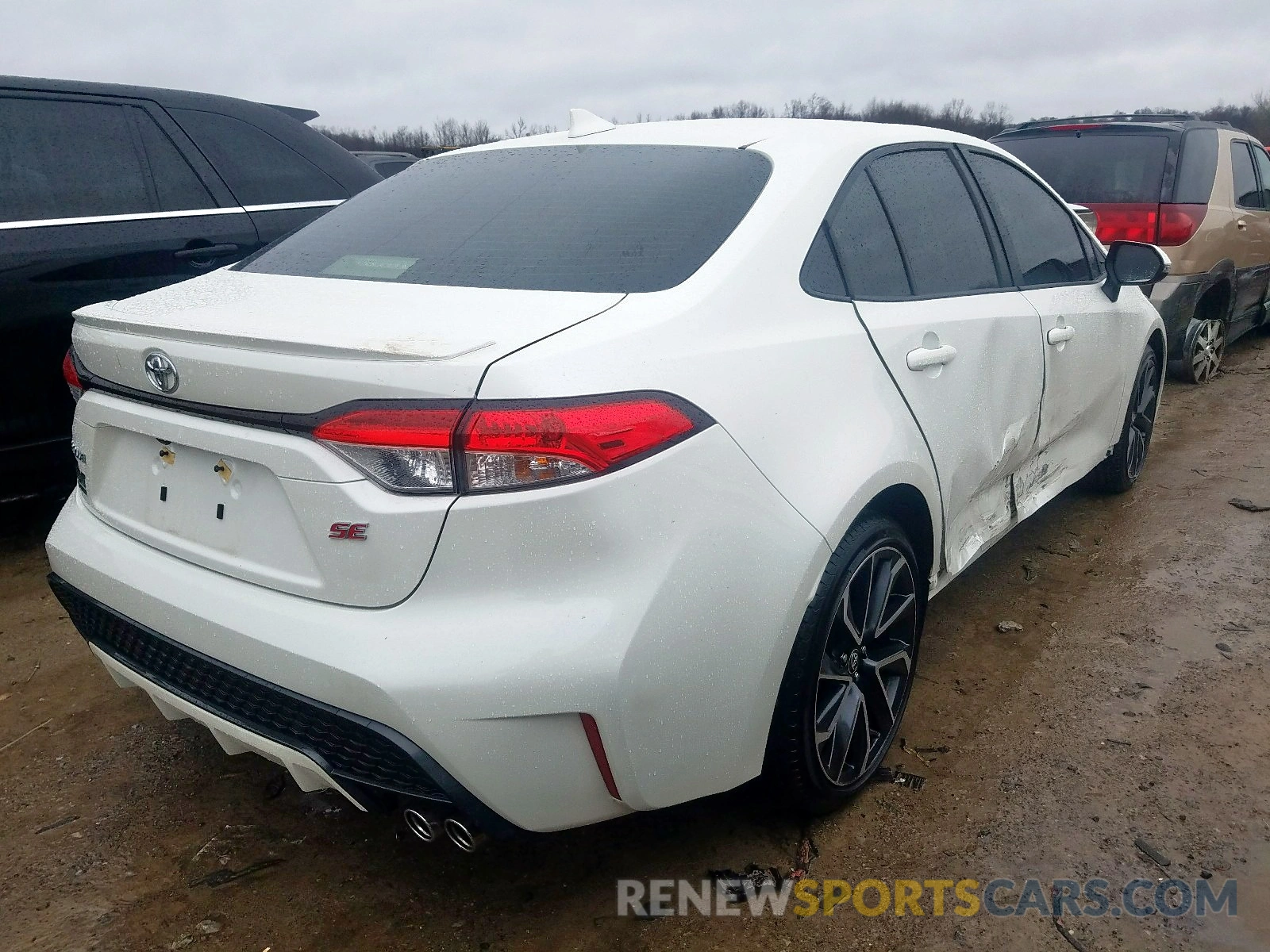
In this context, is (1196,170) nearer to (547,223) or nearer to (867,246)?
(867,246)

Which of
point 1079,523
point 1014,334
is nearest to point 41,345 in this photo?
point 1014,334

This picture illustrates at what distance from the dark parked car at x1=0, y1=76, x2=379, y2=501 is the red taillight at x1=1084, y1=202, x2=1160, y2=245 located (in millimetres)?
4435

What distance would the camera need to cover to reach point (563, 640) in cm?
162

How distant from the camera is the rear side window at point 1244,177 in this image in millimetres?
6242

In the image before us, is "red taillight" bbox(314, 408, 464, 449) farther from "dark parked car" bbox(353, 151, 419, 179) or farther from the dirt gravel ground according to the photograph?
"dark parked car" bbox(353, 151, 419, 179)

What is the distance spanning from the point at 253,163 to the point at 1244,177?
5.90m

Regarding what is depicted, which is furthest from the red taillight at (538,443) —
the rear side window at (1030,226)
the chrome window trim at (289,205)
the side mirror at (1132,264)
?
the chrome window trim at (289,205)

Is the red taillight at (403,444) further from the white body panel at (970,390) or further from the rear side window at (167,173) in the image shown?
the rear side window at (167,173)

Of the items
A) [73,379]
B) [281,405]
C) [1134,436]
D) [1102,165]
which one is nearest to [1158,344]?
[1134,436]

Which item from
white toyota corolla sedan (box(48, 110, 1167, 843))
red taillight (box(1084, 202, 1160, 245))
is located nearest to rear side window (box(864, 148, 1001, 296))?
white toyota corolla sedan (box(48, 110, 1167, 843))

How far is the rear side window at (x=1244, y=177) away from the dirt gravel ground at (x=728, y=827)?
4.02m

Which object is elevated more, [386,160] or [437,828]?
[386,160]

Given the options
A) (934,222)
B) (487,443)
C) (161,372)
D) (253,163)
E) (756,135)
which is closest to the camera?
(487,443)

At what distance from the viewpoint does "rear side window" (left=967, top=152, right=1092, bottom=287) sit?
10.2 feet
